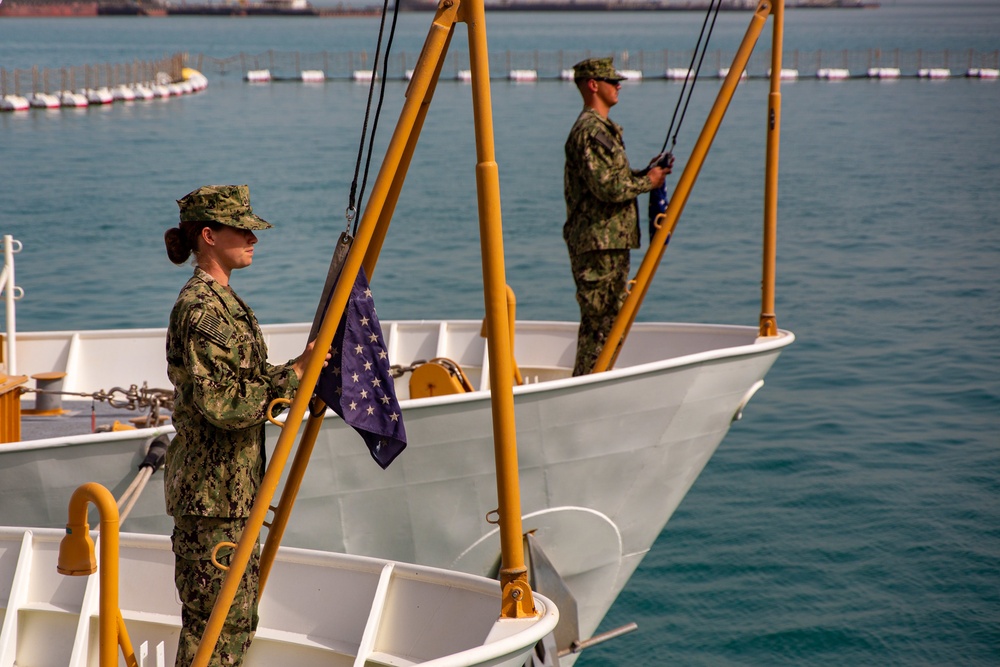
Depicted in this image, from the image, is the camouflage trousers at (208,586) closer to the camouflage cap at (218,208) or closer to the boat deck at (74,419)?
the camouflage cap at (218,208)

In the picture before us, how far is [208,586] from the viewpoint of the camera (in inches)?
149

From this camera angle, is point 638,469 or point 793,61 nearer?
point 638,469

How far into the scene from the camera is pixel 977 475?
1111 centimetres

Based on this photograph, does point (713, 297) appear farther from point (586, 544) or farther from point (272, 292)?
point (586, 544)

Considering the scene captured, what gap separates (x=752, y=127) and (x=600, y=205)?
39.9 meters

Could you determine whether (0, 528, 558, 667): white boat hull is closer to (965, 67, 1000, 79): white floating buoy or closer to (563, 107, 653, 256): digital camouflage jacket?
(563, 107, 653, 256): digital camouflage jacket

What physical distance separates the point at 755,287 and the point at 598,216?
12.2 m

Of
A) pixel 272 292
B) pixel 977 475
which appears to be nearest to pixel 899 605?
pixel 977 475

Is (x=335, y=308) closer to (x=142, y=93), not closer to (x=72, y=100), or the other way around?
(x=72, y=100)

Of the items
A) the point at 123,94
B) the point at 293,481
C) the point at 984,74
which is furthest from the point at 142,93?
the point at 293,481

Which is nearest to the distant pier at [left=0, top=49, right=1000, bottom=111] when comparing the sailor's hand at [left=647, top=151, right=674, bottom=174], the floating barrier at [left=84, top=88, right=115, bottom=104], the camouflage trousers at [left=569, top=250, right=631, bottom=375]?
the floating barrier at [left=84, top=88, right=115, bottom=104]

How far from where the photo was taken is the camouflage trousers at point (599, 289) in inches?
263

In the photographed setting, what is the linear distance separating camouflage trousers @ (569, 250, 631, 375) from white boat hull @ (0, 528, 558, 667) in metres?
2.50

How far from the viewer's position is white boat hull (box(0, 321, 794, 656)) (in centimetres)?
595
